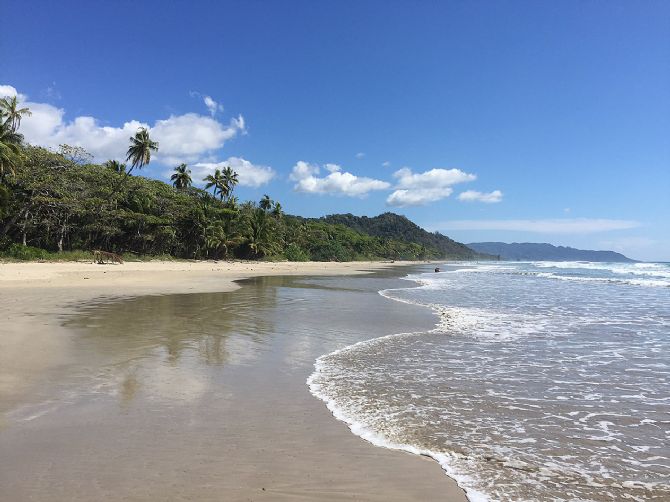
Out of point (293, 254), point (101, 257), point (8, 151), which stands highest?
point (8, 151)

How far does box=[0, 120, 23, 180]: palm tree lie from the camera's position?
3459 cm

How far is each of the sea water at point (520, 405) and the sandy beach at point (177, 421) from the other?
0.49m

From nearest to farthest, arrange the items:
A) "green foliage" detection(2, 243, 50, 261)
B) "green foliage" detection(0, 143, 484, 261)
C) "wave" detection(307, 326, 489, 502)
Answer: "wave" detection(307, 326, 489, 502), "green foliage" detection(2, 243, 50, 261), "green foliage" detection(0, 143, 484, 261)

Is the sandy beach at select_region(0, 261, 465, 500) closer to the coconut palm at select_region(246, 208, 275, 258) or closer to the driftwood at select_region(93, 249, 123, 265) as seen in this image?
the driftwood at select_region(93, 249, 123, 265)

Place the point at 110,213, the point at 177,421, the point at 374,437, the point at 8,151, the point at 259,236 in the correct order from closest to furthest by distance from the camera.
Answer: the point at 374,437 < the point at 177,421 < the point at 8,151 < the point at 110,213 < the point at 259,236

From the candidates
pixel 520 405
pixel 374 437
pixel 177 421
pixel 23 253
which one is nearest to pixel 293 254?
pixel 23 253

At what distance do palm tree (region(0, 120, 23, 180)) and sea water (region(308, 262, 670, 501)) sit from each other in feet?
122

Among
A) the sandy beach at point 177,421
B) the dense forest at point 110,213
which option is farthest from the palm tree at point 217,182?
the sandy beach at point 177,421

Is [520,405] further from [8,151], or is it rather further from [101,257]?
[8,151]

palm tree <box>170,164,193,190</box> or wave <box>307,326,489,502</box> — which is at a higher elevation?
palm tree <box>170,164,193,190</box>

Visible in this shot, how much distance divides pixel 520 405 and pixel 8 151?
4171cm

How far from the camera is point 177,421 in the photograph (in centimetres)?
512

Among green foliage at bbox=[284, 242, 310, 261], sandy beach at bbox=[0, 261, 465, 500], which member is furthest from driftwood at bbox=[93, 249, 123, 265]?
green foliage at bbox=[284, 242, 310, 261]

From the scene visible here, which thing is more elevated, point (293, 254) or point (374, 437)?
point (293, 254)
